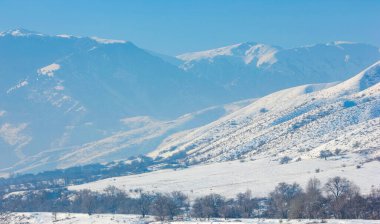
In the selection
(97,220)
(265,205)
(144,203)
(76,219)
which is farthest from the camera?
(144,203)

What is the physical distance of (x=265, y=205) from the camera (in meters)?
157

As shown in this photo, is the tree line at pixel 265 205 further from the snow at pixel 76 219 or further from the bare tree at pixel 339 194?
the snow at pixel 76 219

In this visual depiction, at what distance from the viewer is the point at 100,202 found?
18225 cm

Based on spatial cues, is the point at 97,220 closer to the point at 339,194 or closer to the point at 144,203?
the point at 144,203

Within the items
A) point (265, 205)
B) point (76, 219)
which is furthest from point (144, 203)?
point (76, 219)

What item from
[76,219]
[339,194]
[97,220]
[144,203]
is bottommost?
[97,220]

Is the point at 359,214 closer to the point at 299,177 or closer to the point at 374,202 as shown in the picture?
the point at 374,202

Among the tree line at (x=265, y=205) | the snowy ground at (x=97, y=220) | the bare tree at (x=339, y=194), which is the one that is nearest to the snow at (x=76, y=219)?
the snowy ground at (x=97, y=220)

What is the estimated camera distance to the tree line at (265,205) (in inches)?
4674

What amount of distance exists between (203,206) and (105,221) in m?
26.7

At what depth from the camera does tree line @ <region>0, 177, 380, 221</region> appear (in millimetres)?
118719

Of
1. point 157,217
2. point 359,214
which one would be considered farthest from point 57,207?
point 359,214

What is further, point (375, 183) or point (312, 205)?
point (375, 183)

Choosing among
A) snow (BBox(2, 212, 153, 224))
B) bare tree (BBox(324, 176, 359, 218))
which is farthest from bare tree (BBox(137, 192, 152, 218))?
bare tree (BBox(324, 176, 359, 218))
